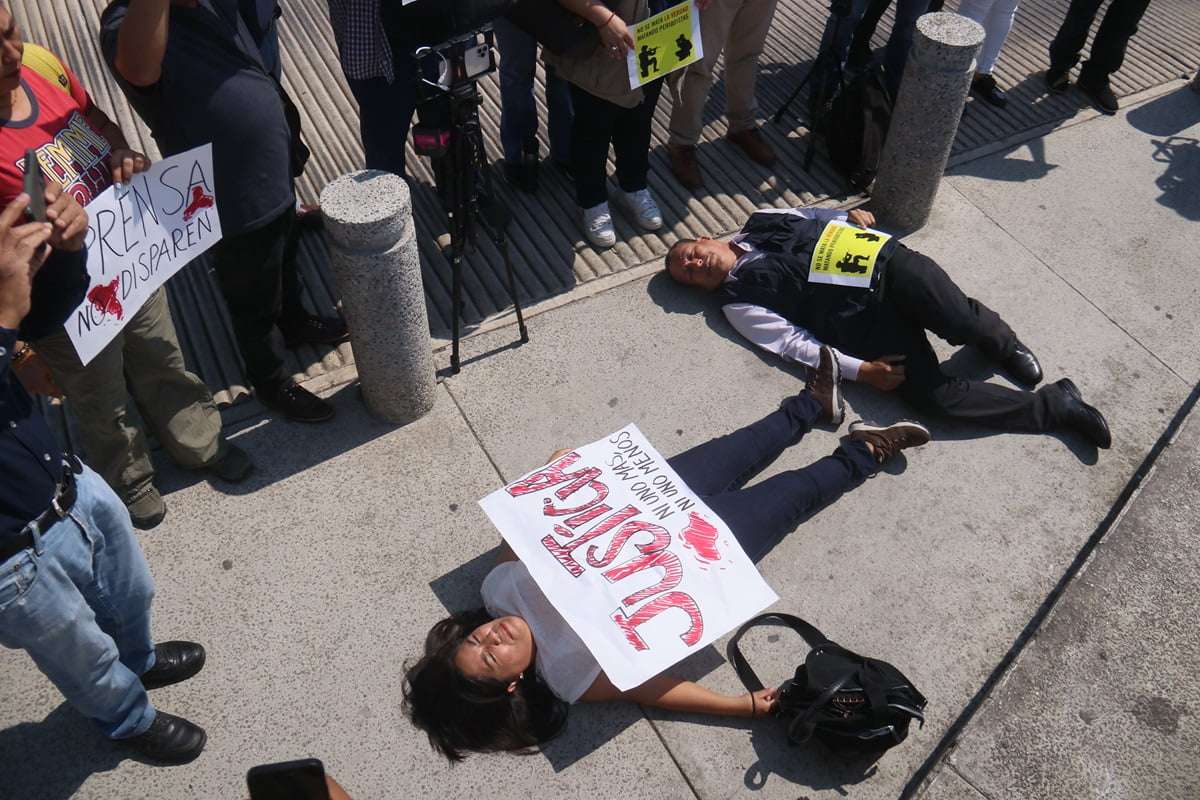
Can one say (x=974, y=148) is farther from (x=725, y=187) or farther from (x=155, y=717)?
(x=155, y=717)

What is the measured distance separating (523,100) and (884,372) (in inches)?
93.0

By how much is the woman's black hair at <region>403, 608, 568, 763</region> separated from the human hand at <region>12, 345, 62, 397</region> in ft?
5.06

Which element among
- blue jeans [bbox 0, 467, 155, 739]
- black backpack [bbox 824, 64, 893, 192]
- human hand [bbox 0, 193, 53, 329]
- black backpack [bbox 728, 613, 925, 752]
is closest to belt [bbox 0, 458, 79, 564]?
blue jeans [bbox 0, 467, 155, 739]

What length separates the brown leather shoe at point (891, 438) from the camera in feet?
13.4

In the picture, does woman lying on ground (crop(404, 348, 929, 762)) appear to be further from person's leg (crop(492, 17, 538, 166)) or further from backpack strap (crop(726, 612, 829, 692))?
person's leg (crop(492, 17, 538, 166))

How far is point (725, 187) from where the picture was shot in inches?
217

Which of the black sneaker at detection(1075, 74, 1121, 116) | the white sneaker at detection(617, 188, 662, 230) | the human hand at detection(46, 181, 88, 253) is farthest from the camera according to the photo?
the black sneaker at detection(1075, 74, 1121, 116)

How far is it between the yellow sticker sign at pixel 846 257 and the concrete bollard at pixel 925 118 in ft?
2.84

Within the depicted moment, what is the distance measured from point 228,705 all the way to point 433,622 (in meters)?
0.76

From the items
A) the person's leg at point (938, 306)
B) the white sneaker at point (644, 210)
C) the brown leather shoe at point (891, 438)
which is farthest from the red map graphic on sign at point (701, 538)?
the white sneaker at point (644, 210)

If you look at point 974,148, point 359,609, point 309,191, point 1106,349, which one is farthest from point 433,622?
point 974,148

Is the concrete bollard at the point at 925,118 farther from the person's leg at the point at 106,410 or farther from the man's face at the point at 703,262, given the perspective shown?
the person's leg at the point at 106,410

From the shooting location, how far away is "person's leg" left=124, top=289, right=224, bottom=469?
3.43 metres

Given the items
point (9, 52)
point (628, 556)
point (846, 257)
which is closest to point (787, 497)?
point (628, 556)
